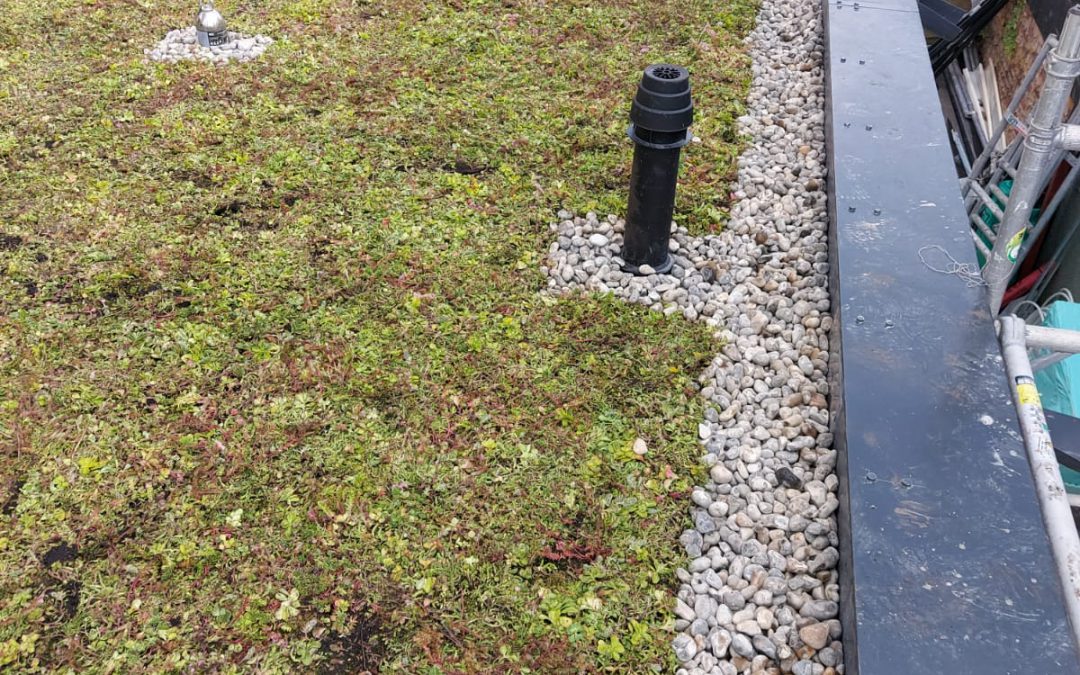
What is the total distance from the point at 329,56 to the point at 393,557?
470 centimetres

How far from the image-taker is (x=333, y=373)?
3.62 metres

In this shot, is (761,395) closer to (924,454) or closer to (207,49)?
(924,454)

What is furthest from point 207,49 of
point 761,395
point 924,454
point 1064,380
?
point 1064,380

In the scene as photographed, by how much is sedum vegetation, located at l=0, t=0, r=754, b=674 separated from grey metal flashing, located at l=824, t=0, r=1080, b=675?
26.9 inches

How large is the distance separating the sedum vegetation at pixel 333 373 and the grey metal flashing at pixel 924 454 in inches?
26.9

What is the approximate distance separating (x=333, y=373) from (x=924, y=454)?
2.46 metres

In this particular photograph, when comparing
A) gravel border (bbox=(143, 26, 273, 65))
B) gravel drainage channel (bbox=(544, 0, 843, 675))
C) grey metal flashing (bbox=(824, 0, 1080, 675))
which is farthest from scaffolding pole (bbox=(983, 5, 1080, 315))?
gravel border (bbox=(143, 26, 273, 65))

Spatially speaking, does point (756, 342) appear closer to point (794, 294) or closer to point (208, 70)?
point (794, 294)

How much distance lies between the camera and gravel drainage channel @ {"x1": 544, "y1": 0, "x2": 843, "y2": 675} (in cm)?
267

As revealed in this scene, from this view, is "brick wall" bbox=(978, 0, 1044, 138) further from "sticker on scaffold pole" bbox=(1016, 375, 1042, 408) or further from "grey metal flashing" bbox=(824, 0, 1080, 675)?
"sticker on scaffold pole" bbox=(1016, 375, 1042, 408)

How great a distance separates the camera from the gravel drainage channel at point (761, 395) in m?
2.67

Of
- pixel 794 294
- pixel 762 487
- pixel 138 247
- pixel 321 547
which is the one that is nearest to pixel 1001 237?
pixel 794 294

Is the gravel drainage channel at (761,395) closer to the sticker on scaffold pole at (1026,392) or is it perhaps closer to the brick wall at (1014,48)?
the sticker on scaffold pole at (1026,392)

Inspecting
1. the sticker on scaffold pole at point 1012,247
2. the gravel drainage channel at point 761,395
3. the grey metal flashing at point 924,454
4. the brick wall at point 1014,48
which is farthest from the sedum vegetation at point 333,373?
the brick wall at point 1014,48
